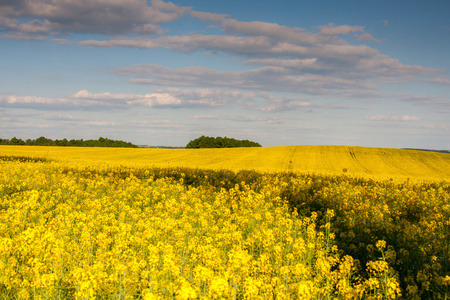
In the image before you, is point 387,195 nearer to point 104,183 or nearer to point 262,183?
point 262,183

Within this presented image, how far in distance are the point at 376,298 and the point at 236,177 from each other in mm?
14922

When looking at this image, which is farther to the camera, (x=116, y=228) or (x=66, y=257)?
(x=116, y=228)

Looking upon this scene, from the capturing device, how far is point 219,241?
30.6ft

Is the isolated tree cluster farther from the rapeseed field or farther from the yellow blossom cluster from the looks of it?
the yellow blossom cluster

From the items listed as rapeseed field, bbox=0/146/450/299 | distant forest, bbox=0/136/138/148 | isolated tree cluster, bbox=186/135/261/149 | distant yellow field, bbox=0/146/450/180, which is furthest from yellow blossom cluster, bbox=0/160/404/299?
isolated tree cluster, bbox=186/135/261/149

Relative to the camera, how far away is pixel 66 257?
7719 mm

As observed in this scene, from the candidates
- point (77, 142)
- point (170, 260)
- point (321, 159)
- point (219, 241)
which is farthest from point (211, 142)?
point (170, 260)

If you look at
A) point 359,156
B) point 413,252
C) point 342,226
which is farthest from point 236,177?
point 359,156

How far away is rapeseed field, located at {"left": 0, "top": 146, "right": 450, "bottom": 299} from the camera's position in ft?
19.1

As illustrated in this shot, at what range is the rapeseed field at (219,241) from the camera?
582 cm

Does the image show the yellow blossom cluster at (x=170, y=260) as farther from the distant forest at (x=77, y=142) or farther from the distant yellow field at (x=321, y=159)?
the distant forest at (x=77, y=142)

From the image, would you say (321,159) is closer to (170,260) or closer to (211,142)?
(170,260)

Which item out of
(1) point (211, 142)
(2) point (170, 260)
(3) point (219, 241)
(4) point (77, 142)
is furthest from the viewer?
(1) point (211, 142)

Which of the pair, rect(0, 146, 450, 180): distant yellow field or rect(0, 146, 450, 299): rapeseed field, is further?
rect(0, 146, 450, 180): distant yellow field
